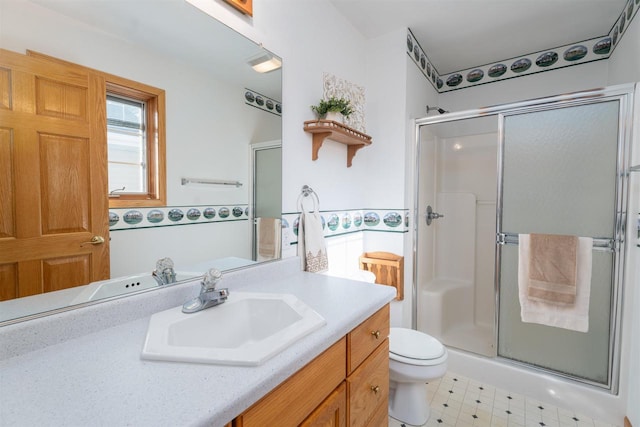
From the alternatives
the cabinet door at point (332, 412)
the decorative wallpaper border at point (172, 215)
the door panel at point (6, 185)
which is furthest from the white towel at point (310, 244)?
the door panel at point (6, 185)

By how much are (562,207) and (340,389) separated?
1657mm

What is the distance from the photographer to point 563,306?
1.68 m

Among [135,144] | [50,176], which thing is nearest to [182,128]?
[135,144]

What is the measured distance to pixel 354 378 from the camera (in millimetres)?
978

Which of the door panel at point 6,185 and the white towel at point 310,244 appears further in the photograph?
the white towel at point 310,244

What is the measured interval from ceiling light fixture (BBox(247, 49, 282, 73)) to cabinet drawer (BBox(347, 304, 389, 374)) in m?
1.17

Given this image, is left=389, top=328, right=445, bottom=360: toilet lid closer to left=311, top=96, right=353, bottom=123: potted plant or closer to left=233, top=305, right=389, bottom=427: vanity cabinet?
left=233, top=305, right=389, bottom=427: vanity cabinet

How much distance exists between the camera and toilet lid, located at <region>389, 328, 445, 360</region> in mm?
1502

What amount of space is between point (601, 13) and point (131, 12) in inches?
106

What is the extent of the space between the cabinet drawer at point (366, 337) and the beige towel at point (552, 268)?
110 cm

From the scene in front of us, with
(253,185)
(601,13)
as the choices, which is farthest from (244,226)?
(601,13)

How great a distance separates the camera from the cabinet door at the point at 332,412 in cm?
79

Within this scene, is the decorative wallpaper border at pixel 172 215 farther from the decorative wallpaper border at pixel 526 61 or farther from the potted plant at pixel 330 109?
the decorative wallpaper border at pixel 526 61

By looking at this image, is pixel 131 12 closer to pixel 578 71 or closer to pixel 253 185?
pixel 253 185
